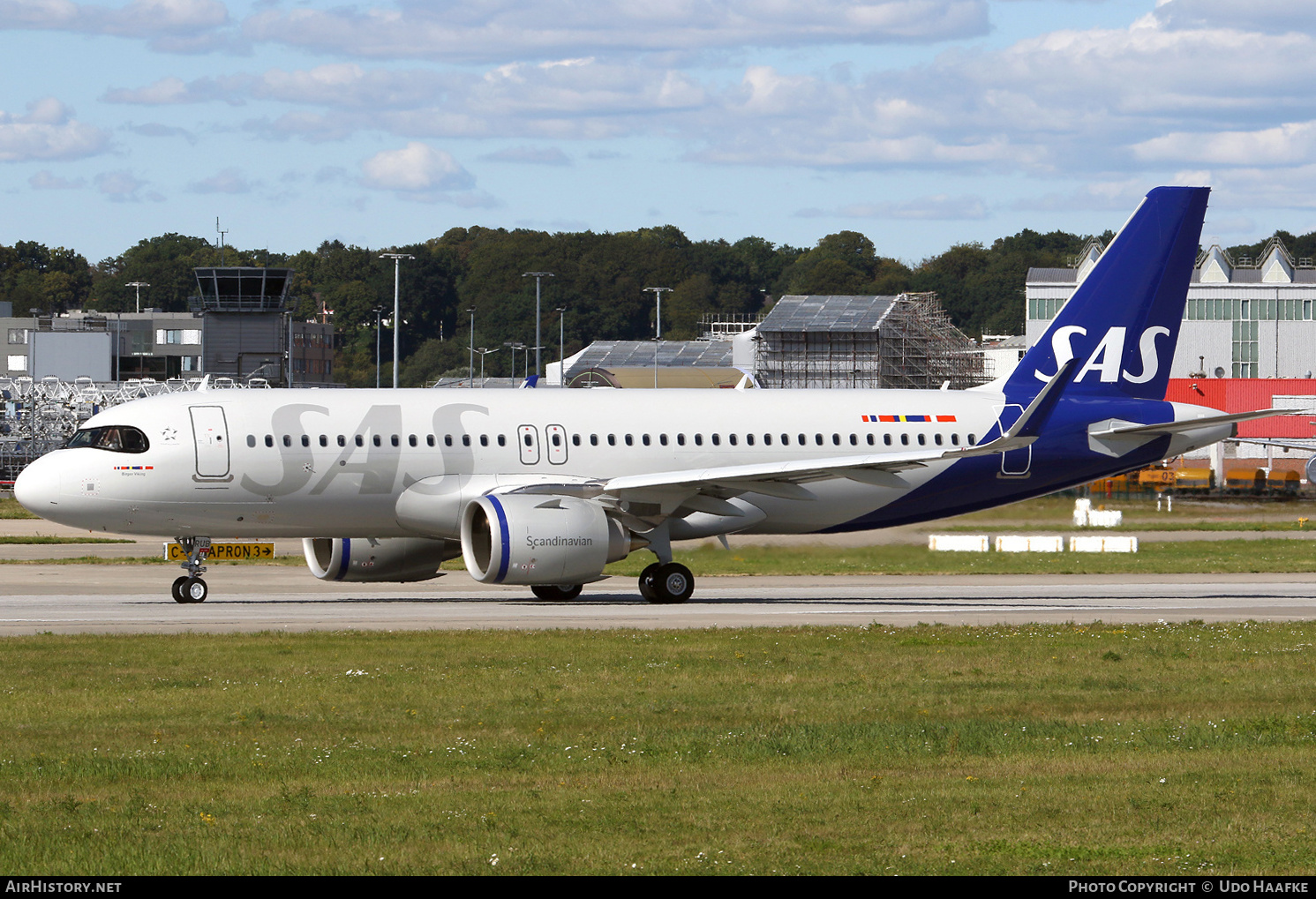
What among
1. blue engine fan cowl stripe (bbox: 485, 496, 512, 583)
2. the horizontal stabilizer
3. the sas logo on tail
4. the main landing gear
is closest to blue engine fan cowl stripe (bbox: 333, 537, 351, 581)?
the main landing gear

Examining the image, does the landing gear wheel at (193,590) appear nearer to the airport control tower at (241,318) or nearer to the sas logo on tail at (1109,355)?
the sas logo on tail at (1109,355)

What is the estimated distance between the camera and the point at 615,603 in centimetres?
3459

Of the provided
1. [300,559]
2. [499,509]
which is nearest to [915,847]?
[499,509]

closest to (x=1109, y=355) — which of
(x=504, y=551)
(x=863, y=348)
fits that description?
(x=504, y=551)

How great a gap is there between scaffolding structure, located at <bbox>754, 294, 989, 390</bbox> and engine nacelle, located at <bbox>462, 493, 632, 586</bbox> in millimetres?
122080

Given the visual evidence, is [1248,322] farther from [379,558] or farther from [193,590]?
[193,590]

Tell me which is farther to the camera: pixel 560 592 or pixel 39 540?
pixel 39 540

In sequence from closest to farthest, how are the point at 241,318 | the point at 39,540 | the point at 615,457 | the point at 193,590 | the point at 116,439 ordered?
the point at 116,439 < the point at 193,590 < the point at 615,457 < the point at 39,540 < the point at 241,318

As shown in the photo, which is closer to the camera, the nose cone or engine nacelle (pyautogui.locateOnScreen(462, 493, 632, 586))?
engine nacelle (pyautogui.locateOnScreen(462, 493, 632, 586))

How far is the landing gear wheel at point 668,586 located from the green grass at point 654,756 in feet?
29.4

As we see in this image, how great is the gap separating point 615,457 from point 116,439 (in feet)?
32.3

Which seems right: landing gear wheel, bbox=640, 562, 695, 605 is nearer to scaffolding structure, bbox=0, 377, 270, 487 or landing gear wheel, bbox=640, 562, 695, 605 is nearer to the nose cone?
the nose cone

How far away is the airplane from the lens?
32688mm

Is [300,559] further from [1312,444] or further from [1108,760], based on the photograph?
[1312,444]
